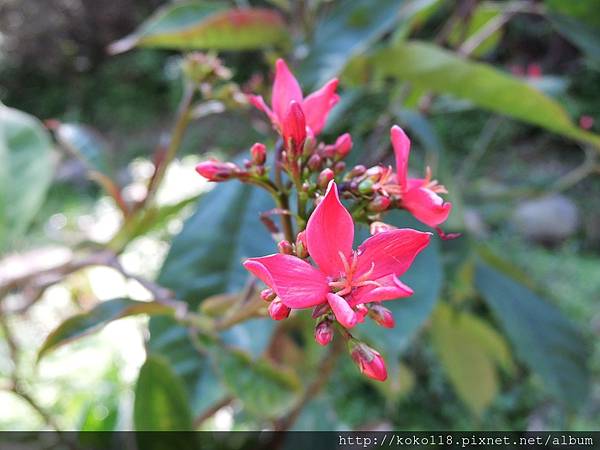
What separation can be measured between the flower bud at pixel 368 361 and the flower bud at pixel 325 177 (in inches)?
3.8

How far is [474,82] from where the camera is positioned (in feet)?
2.15

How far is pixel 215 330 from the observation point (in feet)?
1.47

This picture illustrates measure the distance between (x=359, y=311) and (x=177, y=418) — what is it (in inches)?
8.8

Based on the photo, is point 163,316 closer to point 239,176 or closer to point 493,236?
point 239,176

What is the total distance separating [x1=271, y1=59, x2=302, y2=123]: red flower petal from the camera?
0.37 m

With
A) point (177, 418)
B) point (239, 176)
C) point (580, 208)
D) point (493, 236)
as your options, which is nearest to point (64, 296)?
point (177, 418)

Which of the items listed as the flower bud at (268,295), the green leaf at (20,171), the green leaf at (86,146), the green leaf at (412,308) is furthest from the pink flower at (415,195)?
the green leaf at (20,171)

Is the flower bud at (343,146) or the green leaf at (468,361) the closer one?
the flower bud at (343,146)

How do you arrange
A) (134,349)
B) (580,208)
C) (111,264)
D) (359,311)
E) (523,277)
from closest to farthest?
(359,311) → (111,264) → (523,277) → (134,349) → (580,208)

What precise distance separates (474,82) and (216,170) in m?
0.38

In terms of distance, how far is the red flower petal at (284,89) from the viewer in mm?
373

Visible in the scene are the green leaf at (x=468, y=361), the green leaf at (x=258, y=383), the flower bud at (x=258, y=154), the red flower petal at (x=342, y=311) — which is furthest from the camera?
the green leaf at (x=468, y=361)

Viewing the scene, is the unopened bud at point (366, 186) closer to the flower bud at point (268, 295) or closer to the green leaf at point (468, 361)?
the flower bud at point (268, 295)

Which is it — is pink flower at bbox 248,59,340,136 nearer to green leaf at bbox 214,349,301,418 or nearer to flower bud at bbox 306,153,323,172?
flower bud at bbox 306,153,323,172
